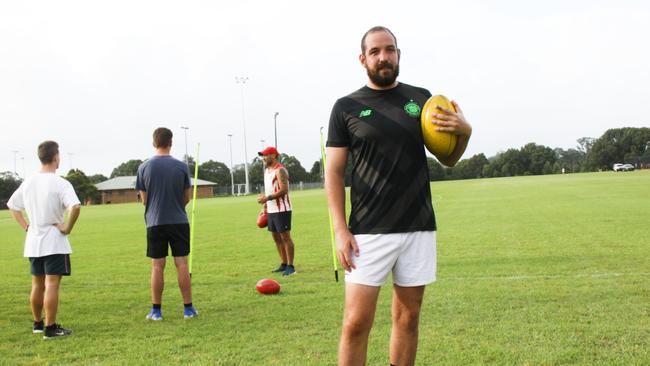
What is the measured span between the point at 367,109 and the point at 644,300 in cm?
463

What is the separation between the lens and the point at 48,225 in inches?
230

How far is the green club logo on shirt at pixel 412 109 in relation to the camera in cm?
335

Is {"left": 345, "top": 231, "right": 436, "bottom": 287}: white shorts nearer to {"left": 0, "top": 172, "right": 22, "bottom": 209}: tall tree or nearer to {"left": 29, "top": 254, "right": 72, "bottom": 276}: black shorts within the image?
{"left": 29, "top": 254, "right": 72, "bottom": 276}: black shorts

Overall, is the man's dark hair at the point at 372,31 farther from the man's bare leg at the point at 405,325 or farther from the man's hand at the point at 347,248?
the man's bare leg at the point at 405,325

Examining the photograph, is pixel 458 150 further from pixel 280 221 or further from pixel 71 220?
pixel 280 221

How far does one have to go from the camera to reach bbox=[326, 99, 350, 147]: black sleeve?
3.36 meters

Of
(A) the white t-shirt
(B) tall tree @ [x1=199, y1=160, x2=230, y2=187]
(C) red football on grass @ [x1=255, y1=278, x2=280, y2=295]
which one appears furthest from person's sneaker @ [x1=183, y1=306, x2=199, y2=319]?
(B) tall tree @ [x1=199, y1=160, x2=230, y2=187]

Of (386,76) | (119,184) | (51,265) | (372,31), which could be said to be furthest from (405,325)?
(119,184)

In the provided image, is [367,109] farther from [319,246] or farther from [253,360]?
[319,246]

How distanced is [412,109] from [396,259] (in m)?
0.92

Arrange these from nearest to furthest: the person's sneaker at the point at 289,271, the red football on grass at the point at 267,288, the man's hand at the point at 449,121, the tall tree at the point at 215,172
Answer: the man's hand at the point at 449,121 < the red football on grass at the point at 267,288 < the person's sneaker at the point at 289,271 < the tall tree at the point at 215,172

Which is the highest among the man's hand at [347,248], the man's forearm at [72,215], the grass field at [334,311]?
the man's forearm at [72,215]

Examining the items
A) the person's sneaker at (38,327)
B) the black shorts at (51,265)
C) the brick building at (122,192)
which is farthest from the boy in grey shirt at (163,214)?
the brick building at (122,192)

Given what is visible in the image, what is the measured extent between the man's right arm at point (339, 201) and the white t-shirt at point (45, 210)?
3.57 metres
